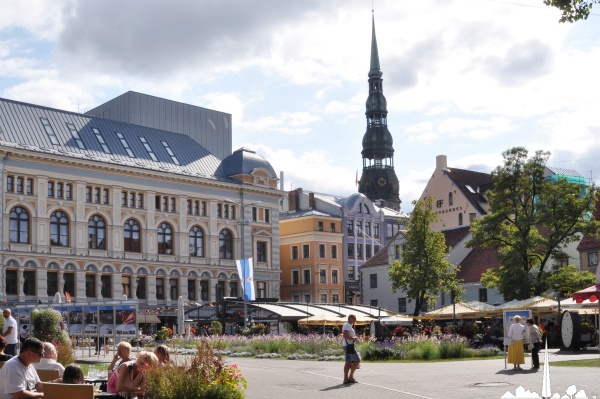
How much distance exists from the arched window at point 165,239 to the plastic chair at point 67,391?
64.6 meters

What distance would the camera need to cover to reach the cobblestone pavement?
1991 cm

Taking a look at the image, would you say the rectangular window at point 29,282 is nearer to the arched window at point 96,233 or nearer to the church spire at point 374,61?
the arched window at point 96,233

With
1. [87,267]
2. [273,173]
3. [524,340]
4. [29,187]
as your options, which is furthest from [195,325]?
[524,340]

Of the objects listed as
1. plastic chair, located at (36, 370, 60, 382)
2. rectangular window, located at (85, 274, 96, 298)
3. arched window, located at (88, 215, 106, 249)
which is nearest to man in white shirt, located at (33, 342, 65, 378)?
plastic chair, located at (36, 370, 60, 382)

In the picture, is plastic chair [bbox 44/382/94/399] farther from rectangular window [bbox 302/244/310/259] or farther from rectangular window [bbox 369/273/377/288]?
rectangular window [bbox 302/244/310/259]

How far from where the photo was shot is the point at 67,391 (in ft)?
40.3

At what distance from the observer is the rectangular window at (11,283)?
2584 inches

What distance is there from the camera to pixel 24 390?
11547 millimetres

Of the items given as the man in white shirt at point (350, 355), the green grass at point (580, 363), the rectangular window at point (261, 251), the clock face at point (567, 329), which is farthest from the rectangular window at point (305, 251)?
the man in white shirt at point (350, 355)

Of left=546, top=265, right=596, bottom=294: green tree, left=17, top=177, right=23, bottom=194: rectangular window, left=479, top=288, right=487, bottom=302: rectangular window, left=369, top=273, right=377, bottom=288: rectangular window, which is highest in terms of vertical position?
left=17, top=177, right=23, bottom=194: rectangular window

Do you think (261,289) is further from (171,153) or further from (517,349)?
(517,349)

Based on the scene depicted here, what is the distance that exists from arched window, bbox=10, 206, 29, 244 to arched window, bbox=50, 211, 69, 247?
2087 millimetres

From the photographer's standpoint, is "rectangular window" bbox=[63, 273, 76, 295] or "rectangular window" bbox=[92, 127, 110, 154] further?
"rectangular window" bbox=[92, 127, 110, 154]

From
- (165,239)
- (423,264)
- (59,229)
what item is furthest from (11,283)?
(423,264)
